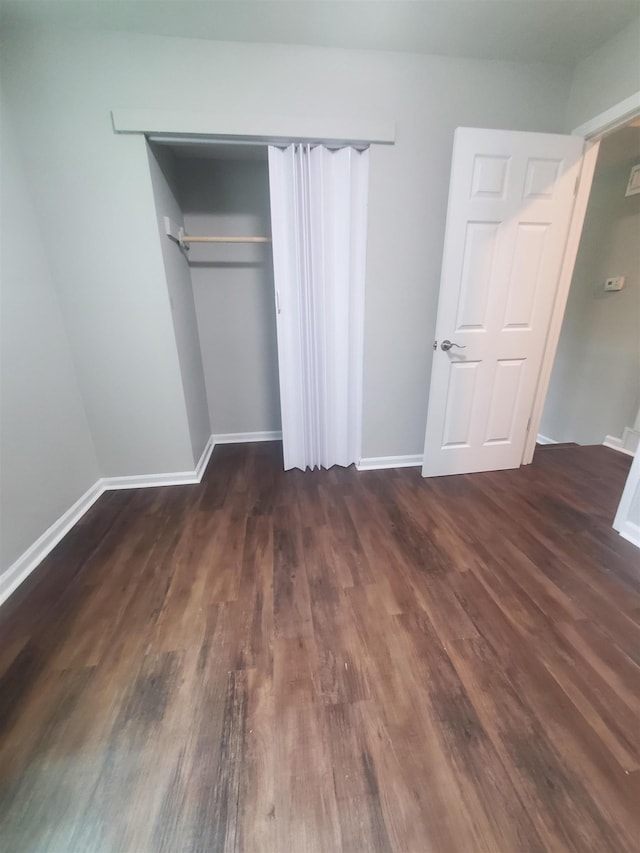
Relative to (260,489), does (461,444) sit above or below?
above

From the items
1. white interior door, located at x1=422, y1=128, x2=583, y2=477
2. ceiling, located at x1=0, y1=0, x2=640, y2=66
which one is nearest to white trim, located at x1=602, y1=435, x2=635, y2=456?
white interior door, located at x1=422, y1=128, x2=583, y2=477

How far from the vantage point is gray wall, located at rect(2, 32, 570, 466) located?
1643 mm

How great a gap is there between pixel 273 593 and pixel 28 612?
3.57ft

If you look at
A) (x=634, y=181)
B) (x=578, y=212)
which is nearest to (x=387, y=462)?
(x=578, y=212)

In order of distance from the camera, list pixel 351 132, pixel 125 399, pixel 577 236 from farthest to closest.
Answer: pixel 125 399 → pixel 577 236 → pixel 351 132

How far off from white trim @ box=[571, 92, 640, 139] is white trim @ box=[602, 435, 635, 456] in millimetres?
2402

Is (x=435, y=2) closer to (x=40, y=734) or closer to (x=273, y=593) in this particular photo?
(x=273, y=593)

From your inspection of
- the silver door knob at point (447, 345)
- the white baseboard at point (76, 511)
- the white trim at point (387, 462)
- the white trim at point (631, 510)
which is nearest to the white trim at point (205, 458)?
the white baseboard at point (76, 511)

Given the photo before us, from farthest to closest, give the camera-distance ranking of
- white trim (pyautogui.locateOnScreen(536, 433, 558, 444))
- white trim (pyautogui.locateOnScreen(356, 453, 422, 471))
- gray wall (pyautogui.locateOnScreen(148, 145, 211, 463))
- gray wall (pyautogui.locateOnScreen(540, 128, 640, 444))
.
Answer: white trim (pyautogui.locateOnScreen(536, 433, 558, 444)) < gray wall (pyautogui.locateOnScreen(540, 128, 640, 444)) < white trim (pyautogui.locateOnScreen(356, 453, 422, 471)) < gray wall (pyautogui.locateOnScreen(148, 145, 211, 463))

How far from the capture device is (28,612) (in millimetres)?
1424

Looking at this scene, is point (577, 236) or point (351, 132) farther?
point (577, 236)

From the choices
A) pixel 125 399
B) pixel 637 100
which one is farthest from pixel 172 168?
pixel 637 100

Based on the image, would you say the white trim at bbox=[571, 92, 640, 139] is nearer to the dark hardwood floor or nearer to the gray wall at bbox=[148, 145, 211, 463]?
the dark hardwood floor

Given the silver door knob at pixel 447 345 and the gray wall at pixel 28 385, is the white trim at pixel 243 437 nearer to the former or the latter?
the gray wall at pixel 28 385
